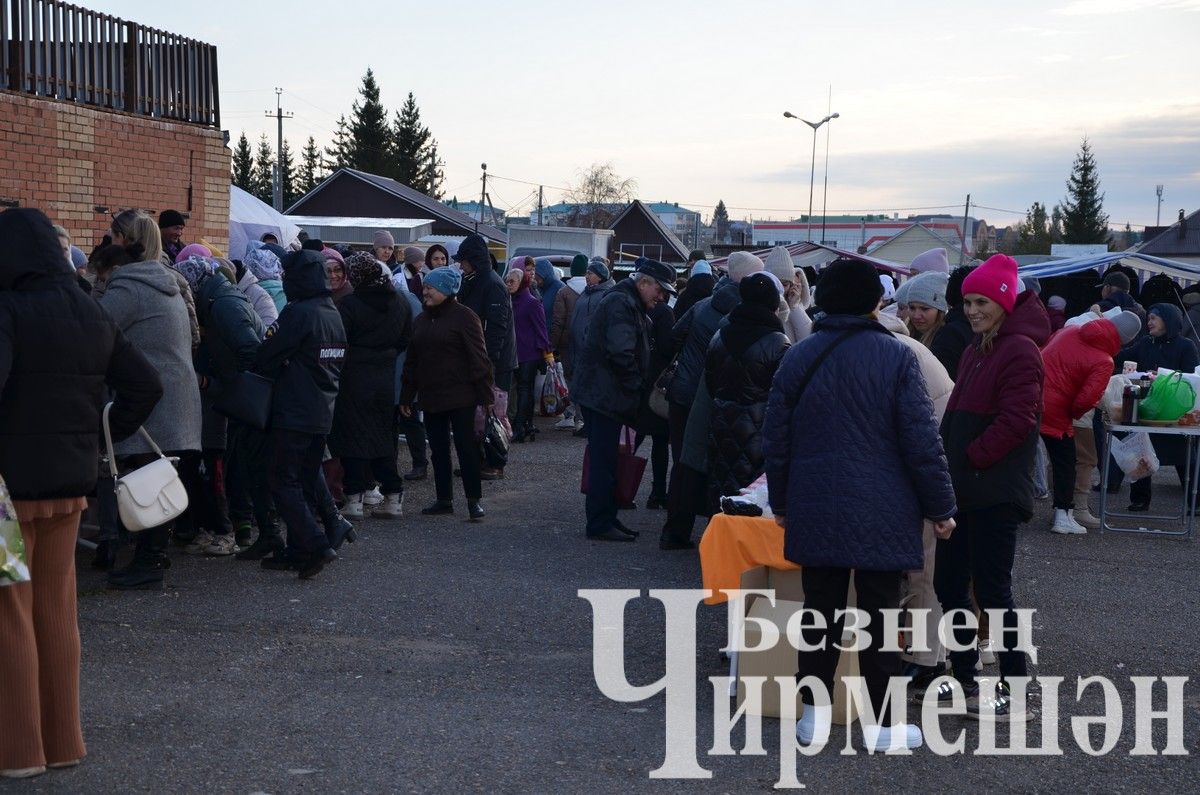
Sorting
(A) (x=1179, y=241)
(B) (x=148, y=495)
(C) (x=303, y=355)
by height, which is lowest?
(B) (x=148, y=495)

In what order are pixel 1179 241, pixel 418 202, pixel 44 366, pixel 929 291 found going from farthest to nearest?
pixel 1179 241
pixel 418 202
pixel 929 291
pixel 44 366

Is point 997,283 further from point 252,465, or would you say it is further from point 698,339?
point 252,465

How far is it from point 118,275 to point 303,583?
2177 mm

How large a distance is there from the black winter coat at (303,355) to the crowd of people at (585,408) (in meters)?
0.02

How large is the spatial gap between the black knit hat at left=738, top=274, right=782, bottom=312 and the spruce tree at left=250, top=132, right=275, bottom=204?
8988 centimetres

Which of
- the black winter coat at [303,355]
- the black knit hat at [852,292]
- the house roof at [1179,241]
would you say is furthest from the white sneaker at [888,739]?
the house roof at [1179,241]

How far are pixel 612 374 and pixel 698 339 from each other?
29.8 inches

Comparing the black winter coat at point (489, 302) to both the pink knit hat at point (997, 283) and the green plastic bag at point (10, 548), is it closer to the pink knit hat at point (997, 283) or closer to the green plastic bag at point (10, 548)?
the pink knit hat at point (997, 283)

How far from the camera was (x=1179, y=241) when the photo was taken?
81.7m

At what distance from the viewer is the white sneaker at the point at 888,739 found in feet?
17.4

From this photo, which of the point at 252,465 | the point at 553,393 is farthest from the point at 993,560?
the point at 553,393

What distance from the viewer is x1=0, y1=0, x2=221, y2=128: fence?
41.2ft

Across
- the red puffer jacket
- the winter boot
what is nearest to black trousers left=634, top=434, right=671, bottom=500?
the winter boot

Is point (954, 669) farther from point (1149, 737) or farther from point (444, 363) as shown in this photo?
point (444, 363)
